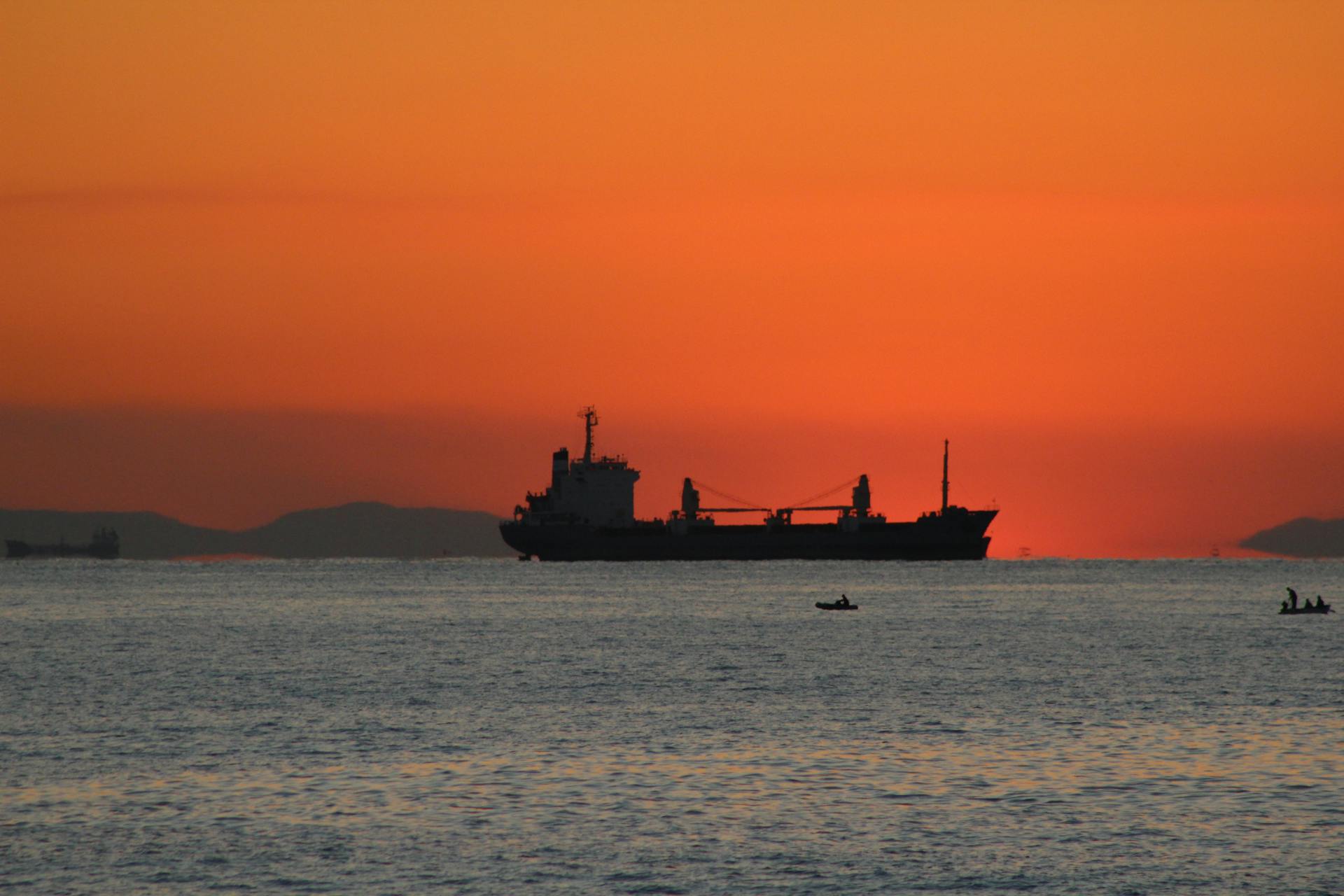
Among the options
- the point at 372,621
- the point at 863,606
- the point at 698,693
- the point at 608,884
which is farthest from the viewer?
the point at 863,606

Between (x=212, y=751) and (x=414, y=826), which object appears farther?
Result: (x=212, y=751)

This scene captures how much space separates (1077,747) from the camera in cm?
3497

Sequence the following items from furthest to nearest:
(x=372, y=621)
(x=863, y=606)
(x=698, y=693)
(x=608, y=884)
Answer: (x=863, y=606) < (x=372, y=621) < (x=698, y=693) < (x=608, y=884)

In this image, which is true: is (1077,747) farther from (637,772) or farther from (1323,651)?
(1323,651)

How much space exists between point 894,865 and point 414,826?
7.99 meters

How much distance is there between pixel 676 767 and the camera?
32188 mm

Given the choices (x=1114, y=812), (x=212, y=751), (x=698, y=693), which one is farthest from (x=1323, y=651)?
(x=212, y=751)

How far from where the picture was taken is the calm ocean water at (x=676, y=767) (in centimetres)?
2292

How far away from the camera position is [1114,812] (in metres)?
26.8

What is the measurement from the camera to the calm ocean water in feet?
75.2

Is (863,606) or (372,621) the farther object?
(863,606)

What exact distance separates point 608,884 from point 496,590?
462 ft

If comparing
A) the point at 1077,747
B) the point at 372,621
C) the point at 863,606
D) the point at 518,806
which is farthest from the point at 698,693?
the point at 863,606

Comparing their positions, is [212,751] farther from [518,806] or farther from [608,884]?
[608,884]
